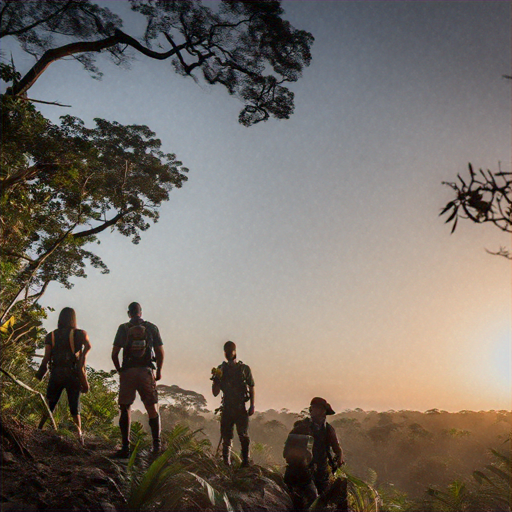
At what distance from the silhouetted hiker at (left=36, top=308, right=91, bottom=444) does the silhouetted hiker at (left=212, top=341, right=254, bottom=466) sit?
2.37 m

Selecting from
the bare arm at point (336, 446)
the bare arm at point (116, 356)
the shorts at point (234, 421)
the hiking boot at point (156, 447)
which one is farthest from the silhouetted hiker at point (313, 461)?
the bare arm at point (116, 356)

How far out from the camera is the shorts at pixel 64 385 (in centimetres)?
507

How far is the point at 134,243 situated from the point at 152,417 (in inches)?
455

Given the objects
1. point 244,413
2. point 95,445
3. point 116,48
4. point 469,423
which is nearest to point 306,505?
point 244,413

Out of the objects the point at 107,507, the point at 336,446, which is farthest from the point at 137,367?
the point at 336,446

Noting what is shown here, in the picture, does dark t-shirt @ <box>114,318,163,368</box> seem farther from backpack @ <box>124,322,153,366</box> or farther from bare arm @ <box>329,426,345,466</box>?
bare arm @ <box>329,426,345,466</box>

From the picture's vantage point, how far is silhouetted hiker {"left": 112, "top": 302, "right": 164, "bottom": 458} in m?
5.00

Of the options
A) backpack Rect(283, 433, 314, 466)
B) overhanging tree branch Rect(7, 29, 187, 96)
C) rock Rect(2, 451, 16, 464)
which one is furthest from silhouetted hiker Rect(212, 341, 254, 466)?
overhanging tree branch Rect(7, 29, 187, 96)

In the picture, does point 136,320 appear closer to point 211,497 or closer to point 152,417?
point 152,417

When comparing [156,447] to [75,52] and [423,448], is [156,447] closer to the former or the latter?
[75,52]

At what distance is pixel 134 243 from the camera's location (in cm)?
1575

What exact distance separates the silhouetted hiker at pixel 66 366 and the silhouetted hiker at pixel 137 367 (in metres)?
0.55

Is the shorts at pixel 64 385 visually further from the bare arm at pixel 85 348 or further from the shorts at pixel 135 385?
the shorts at pixel 135 385

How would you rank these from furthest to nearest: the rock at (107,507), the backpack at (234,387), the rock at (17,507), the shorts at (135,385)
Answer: the backpack at (234,387) → the shorts at (135,385) → the rock at (107,507) → the rock at (17,507)
